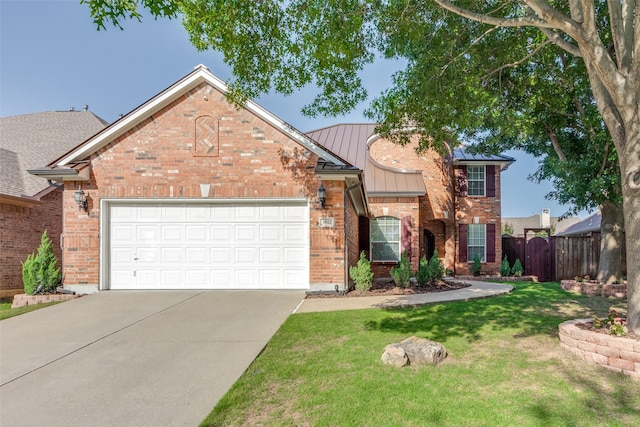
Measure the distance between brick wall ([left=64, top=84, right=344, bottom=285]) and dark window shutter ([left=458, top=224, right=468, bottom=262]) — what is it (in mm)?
9630

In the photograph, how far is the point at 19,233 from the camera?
459 inches

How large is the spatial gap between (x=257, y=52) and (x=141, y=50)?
9.05 meters

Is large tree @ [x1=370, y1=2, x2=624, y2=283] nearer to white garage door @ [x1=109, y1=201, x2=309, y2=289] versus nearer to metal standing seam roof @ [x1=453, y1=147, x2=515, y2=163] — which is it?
metal standing seam roof @ [x1=453, y1=147, x2=515, y2=163]

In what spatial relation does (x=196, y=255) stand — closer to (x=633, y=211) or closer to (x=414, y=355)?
(x=414, y=355)

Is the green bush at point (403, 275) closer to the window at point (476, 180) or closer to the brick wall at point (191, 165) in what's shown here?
the brick wall at point (191, 165)

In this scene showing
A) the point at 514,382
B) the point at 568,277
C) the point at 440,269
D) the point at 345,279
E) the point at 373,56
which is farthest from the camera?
the point at 568,277

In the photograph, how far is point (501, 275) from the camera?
54.1 ft

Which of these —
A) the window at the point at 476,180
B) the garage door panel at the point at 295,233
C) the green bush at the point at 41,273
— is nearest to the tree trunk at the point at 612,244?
the window at the point at 476,180

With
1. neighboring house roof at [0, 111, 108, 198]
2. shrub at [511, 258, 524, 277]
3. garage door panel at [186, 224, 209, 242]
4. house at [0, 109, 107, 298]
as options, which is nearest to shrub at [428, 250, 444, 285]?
shrub at [511, 258, 524, 277]

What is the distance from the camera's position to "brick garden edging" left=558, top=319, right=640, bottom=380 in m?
4.17

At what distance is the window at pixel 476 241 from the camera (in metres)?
17.0

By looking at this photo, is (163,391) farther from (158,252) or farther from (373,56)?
(373,56)

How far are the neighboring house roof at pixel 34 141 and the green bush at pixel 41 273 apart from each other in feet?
10.2

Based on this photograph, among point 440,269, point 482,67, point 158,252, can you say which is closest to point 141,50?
point 158,252
